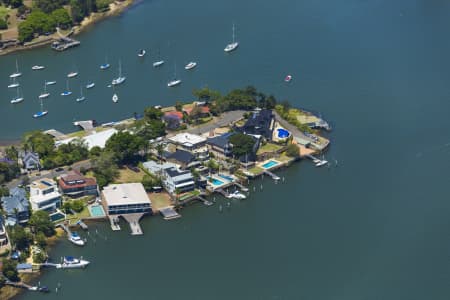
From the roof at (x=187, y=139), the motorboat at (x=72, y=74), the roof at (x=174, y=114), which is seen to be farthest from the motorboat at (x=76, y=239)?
the motorboat at (x=72, y=74)

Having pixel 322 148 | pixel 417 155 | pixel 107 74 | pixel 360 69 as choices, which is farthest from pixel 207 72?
pixel 417 155

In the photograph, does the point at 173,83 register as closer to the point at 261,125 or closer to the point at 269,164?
the point at 261,125

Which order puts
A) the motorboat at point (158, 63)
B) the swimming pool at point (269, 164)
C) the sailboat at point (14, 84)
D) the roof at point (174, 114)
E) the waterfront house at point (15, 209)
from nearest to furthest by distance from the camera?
the waterfront house at point (15, 209), the swimming pool at point (269, 164), the roof at point (174, 114), the sailboat at point (14, 84), the motorboat at point (158, 63)

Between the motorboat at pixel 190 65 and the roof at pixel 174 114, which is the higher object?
the motorboat at pixel 190 65

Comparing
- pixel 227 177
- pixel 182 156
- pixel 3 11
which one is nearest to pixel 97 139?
pixel 182 156

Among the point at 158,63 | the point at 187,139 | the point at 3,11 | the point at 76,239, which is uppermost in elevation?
the point at 3,11

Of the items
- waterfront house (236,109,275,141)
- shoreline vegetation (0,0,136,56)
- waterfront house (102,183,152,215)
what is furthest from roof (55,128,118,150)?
shoreline vegetation (0,0,136,56)

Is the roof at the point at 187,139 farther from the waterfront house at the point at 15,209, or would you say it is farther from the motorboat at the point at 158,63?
the motorboat at the point at 158,63
